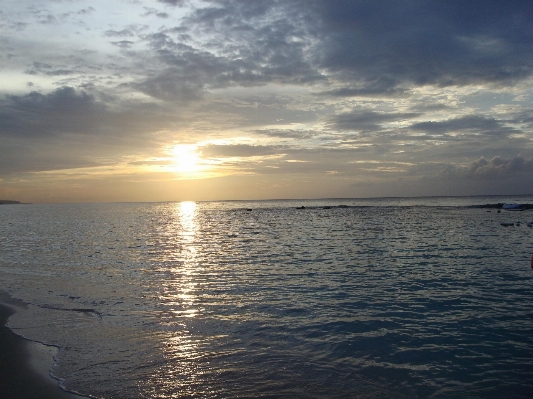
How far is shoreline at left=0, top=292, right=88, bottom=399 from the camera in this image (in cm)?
847

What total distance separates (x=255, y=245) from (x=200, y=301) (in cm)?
2059

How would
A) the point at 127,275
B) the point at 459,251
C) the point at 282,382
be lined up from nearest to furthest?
the point at 282,382
the point at 127,275
the point at 459,251

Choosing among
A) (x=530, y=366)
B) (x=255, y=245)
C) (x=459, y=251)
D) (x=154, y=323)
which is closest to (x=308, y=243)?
(x=255, y=245)

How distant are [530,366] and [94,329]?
511 inches

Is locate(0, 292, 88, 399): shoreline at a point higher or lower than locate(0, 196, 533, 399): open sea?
higher

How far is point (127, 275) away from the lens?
23.6 m

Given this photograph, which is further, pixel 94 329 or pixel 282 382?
pixel 94 329

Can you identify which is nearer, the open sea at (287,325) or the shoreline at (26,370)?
the shoreline at (26,370)

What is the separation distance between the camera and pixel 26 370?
975 cm

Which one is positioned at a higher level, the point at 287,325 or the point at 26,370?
the point at 26,370

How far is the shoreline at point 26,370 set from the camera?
847cm

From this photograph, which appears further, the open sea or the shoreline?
the open sea

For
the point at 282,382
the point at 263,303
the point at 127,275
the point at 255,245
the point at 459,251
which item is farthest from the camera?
the point at 255,245

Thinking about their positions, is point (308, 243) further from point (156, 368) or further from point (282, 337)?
point (156, 368)
